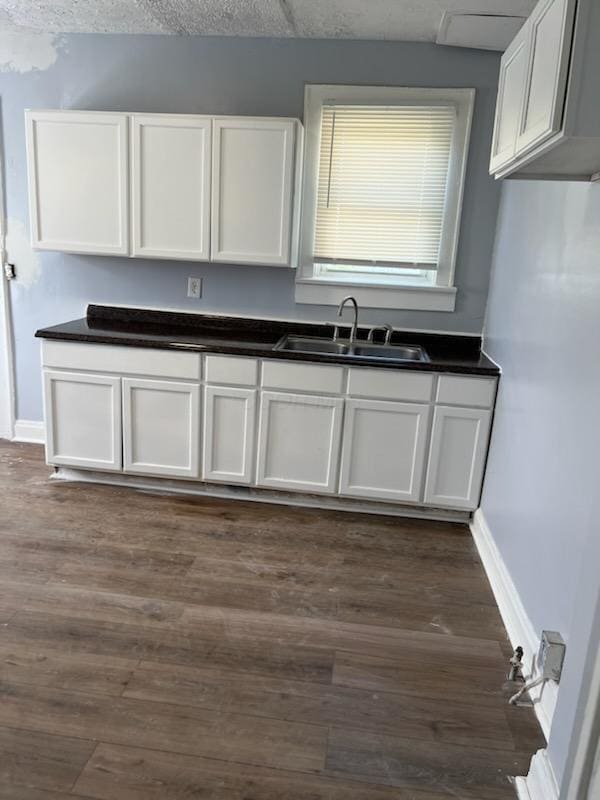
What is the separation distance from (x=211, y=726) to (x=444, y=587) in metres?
1.20

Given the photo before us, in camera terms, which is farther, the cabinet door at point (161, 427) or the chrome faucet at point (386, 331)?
the chrome faucet at point (386, 331)

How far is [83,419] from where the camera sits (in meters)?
3.31

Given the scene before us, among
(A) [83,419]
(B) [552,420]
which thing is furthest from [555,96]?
(A) [83,419]

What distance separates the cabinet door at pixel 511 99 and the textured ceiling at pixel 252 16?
2.62ft

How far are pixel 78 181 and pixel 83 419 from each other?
126 cm

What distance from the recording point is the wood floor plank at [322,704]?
5.99 feet

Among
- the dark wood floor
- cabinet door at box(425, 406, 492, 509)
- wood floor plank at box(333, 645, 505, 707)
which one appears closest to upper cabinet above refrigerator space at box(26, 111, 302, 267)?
cabinet door at box(425, 406, 492, 509)

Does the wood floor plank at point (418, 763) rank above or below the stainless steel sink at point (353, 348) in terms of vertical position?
below

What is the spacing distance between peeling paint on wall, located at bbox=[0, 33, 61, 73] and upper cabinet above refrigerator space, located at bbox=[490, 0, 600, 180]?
2676mm

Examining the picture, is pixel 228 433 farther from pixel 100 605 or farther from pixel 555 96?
pixel 555 96

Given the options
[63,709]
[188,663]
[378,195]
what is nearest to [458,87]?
[378,195]

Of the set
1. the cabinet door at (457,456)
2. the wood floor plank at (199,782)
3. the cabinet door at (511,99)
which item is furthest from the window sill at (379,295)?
the wood floor plank at (199,782)

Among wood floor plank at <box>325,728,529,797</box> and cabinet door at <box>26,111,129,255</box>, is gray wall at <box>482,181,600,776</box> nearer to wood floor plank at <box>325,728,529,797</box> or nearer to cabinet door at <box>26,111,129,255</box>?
wood floor plank at <box>325,728,529,797</box>

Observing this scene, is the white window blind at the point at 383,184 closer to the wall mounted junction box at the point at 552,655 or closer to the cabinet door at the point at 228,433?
the cabinet door at the point at 228,433
